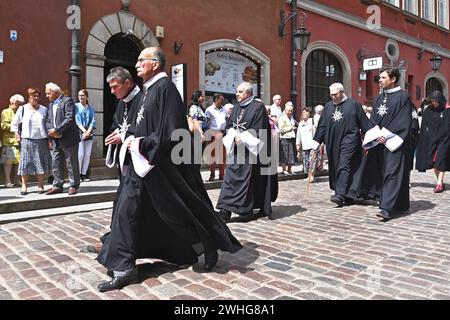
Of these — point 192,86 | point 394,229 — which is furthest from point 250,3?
point 394,229

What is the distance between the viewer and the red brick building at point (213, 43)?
8531 millimetres

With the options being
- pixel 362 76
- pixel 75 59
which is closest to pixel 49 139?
pixel 75 59

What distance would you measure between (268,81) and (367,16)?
6550mm

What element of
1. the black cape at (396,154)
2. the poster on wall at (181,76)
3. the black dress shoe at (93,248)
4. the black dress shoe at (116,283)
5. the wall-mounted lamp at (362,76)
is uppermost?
the wall-mounted lamp at (362,76)

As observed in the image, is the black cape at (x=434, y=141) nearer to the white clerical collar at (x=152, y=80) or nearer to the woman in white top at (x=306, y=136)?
the woman in white top at (x=306, y=136)

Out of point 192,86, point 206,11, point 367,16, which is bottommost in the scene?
point 192,86

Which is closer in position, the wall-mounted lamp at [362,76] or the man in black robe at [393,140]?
the man in black robe at [393,140]

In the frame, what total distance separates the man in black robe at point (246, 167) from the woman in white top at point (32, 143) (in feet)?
10.7

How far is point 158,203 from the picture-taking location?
10.9ft

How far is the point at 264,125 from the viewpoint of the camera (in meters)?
5.74

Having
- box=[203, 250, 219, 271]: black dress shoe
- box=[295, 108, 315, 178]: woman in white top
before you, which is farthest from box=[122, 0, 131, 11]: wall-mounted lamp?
box=[203, 250, 219, 271]: black dress shoe

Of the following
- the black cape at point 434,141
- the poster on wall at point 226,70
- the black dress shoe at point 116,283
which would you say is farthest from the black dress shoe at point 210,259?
the poster on wall at point 226,70

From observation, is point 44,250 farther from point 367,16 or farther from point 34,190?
point 367,16

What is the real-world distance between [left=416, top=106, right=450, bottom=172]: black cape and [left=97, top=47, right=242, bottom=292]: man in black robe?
6.33 metres
